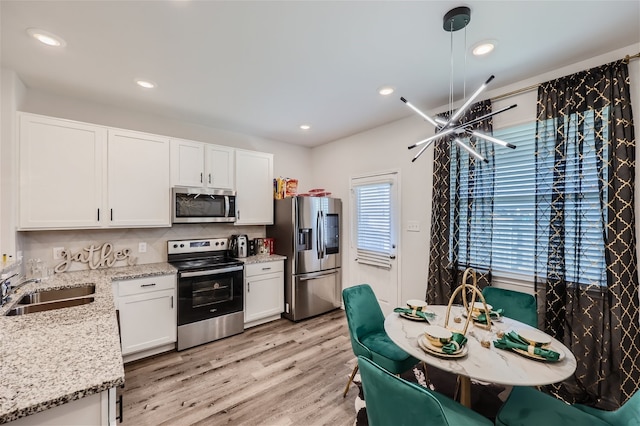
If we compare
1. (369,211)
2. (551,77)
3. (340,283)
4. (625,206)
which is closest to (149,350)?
(340,283)

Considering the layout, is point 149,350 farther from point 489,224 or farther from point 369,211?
point 489,224

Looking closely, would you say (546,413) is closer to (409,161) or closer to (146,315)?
(409,161)

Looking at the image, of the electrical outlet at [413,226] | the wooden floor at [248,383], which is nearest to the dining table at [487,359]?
the wooden floor at [248,383]

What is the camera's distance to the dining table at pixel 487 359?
1266 mm

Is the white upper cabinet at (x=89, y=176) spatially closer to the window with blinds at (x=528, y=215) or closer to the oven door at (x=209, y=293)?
the oven door at (x=209, y=293)

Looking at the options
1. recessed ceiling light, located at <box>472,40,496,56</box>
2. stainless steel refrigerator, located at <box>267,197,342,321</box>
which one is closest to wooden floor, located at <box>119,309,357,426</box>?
stainless steel refrigerator, located at <box>267,197,342,321</box>

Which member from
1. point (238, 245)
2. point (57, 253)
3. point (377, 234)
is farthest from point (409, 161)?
point (57, 253)

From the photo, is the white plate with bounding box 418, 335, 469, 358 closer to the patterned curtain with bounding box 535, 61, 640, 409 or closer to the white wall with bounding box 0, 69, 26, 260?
the patterned curtain with bounding box 535, 61, 640, 409

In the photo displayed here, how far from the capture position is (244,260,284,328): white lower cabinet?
11.5ft

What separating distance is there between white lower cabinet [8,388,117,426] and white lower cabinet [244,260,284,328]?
8.03 feet

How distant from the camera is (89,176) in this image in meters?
2.68

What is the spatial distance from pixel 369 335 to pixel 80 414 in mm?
1879

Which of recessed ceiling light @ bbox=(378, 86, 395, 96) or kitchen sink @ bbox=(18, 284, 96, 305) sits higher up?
recessed ceiling light @ bbox=(378, 86, 395, 96)

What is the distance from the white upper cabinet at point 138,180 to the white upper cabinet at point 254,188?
88 centimetres
